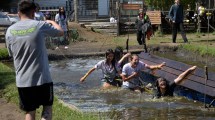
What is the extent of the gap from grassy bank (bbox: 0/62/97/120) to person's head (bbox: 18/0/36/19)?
105 inches

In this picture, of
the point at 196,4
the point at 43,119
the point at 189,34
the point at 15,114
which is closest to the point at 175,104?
the point at 15,114

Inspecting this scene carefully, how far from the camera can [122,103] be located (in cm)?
1207

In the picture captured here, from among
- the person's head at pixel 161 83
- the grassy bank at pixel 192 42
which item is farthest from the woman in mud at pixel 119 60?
the grassy bank at pixel 192 42

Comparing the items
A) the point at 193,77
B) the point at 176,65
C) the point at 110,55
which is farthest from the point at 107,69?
the point at 193,77

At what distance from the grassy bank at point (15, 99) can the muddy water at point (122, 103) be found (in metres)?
0.75

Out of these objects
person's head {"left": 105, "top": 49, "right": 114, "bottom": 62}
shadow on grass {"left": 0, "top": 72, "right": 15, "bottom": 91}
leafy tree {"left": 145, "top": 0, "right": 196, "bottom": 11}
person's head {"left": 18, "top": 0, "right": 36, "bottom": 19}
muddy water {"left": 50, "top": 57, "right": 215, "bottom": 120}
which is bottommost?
muddy water {"left": 50, "top": 57, "right": 215, "bottom": 120}

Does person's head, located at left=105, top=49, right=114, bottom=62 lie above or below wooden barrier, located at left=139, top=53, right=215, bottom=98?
above

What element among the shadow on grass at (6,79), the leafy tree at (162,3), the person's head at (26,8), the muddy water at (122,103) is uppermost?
the person's head at (26,8)

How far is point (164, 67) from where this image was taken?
13.7 meters

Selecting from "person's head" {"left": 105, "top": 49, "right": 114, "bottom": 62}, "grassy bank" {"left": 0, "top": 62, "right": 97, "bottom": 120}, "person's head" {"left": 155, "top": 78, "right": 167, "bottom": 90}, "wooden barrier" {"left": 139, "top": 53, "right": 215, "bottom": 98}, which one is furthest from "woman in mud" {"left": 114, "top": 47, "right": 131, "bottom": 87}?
"grassy bank" {"left": 0, "top": 62, "right": 97, "bottom": 120}

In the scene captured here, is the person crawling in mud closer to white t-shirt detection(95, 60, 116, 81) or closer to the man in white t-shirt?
the man in white t-shirt

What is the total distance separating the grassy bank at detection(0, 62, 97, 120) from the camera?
326 inches

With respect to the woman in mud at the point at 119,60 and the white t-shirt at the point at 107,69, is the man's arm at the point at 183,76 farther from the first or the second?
the white t-shirt at the point at 107,69

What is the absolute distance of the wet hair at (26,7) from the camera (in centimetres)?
569
